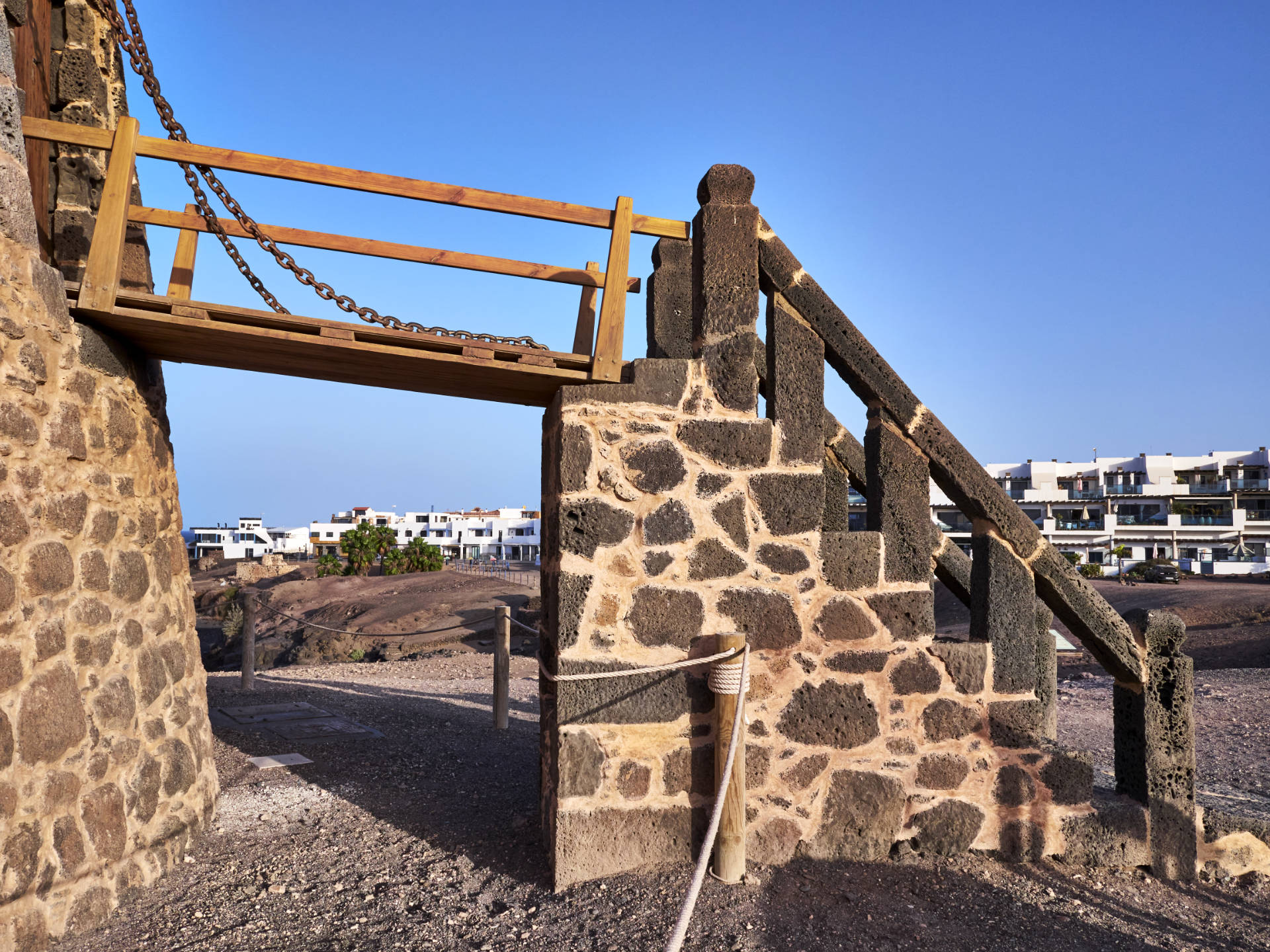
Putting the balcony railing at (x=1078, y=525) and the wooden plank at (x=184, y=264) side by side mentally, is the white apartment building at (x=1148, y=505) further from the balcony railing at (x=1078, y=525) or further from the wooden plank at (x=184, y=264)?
the wooden plank at (x=184, y=264)

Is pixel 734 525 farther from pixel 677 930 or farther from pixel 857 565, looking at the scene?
pixel 677 930

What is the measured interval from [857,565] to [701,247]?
1778mm

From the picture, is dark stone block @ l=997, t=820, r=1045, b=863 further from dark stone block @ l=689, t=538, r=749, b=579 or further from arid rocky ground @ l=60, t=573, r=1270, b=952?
dark stone block @ l=689, t=538, r=749, b=579

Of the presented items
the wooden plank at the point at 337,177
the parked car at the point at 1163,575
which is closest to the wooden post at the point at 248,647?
the wooden plank at the point at 337,177

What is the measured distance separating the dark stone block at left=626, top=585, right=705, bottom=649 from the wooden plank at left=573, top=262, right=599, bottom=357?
147 centimetres

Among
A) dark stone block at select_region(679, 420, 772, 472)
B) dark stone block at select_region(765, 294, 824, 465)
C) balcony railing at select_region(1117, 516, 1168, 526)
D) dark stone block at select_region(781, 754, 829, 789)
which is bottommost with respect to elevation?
dark stone block at select_region(781, 754, 829, 789)

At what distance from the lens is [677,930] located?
1.92 m

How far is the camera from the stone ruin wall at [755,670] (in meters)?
3.90

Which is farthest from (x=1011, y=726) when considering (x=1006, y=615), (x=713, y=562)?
(x=713, y=562)

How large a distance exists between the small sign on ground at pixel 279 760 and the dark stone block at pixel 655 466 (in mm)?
3586

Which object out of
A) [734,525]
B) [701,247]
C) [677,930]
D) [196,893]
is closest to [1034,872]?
[734,525]

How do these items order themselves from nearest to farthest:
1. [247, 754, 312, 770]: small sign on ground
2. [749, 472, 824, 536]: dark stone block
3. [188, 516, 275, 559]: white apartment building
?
[749, 472, 824, 536]: dark stone block → [247, 754, 312, 770]: small sign on ground → [188, 516, 275, 559]: white apartment building


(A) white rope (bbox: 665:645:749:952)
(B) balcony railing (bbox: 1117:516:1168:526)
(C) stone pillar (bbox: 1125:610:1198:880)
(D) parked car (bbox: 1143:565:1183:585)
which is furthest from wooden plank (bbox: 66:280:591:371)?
(B) balcony railing (bbox: 1117:516:1168:526)

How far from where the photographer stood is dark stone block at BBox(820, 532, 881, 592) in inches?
162
